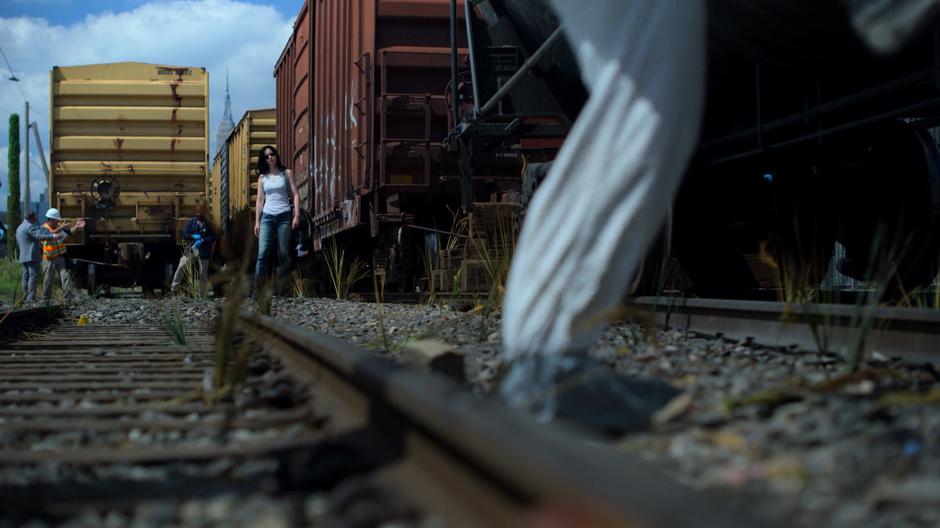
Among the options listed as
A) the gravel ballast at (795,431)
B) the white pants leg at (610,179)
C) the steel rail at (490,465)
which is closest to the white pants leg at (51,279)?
the gravel ballast at (795,431)

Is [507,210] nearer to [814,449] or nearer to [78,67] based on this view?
[814,449]

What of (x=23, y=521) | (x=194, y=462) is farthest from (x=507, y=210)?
(x=23, y=521)

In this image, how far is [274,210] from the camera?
32.4 ft

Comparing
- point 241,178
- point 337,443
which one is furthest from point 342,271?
point 337,443

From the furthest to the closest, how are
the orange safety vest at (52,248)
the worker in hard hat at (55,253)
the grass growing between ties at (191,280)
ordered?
1. the orange safety vest at (52,248)
2. the worker in hard hat at (55,253)
3. the grass growing between ties at (191,280)

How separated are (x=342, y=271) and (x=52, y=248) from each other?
5480 millimetres

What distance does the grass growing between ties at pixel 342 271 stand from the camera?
10.1 metres

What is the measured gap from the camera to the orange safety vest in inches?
564

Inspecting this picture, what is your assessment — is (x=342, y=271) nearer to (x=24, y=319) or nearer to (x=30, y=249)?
(x=24, y=319)

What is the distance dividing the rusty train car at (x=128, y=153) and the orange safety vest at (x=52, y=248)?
30.7 inches

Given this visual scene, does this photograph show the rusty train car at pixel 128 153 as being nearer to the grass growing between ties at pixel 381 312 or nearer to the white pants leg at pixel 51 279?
the white pants leg at pixel 51 279

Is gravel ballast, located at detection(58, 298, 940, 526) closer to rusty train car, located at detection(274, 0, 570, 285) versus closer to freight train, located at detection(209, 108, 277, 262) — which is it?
rusty train car, located at detection(274, 0, 570, 285)

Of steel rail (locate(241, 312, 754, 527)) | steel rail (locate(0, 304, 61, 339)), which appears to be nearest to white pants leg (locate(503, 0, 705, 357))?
steel rail (locate(241, 312, 754, 527))

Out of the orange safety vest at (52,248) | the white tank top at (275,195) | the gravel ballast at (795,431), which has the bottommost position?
the gravel ballast at (795,431)
